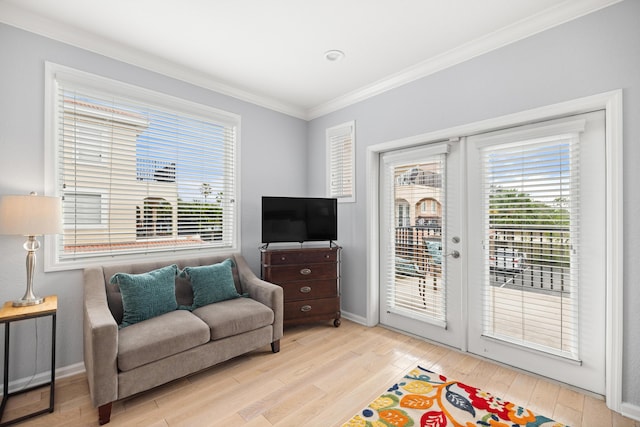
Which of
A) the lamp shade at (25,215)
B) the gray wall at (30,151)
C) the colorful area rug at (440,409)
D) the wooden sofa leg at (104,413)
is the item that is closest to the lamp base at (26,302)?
the gray wall at (30,151)

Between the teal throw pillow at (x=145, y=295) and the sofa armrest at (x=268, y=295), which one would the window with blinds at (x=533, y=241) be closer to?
the sofa armrest at (x=268, y=295)

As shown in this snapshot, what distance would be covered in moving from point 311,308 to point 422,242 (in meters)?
1.38

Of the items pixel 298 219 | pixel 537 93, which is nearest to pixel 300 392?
pixel 298 219

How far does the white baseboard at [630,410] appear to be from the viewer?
1.82 metres

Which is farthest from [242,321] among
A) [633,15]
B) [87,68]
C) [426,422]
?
[633,15]

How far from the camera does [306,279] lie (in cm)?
323

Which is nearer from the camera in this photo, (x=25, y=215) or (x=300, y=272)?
(x=25, y=215)

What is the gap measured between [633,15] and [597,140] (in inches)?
30.4

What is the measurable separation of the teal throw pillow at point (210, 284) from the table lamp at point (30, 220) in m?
1.01

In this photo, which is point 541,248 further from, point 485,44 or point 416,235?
point 485,44

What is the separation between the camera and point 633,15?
1876 mm

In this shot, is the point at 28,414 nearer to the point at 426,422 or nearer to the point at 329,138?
the point at 426,422

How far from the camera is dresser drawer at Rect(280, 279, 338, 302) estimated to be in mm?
3160

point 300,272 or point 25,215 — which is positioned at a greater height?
point 25,215
